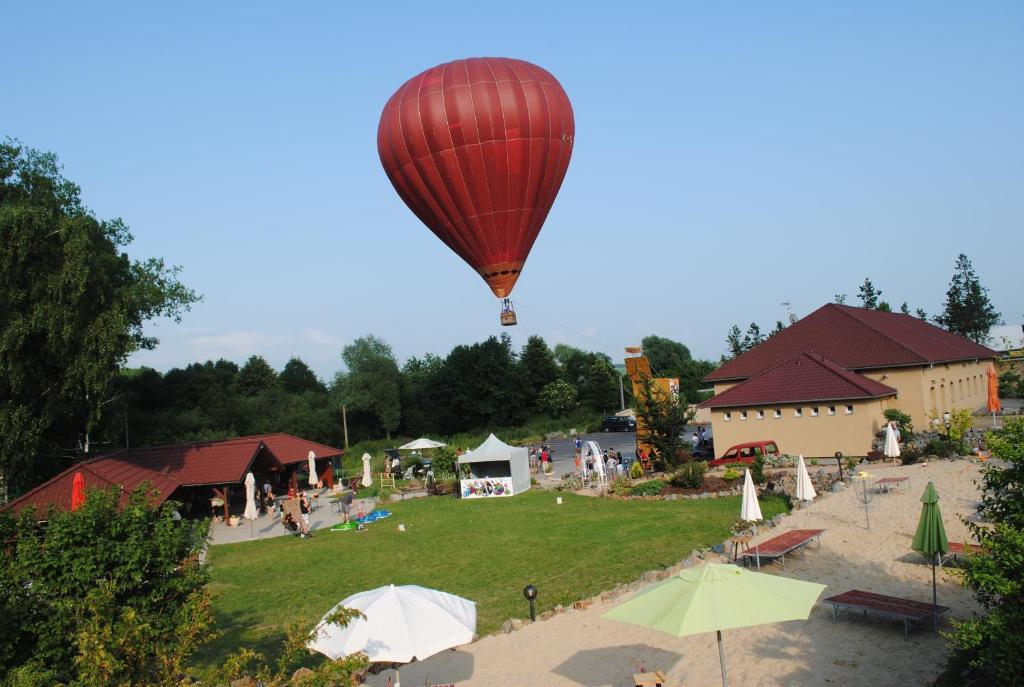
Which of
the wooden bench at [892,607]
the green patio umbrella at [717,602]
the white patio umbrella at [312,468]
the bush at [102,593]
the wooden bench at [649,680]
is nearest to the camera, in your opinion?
the bush at [102,593]

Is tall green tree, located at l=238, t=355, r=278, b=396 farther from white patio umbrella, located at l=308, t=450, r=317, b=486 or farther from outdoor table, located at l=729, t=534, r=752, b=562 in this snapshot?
outdoor table, located at l=729, t=534, r=752, b=562

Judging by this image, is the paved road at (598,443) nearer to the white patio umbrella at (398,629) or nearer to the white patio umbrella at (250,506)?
the white patio umbrella at (250,506)

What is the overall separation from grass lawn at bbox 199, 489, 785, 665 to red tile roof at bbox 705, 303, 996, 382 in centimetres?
1639

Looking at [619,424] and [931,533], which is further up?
[619,424]

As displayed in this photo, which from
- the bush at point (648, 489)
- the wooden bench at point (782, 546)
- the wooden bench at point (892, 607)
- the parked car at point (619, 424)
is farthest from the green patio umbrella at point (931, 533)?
the parked car at point (619, 424)

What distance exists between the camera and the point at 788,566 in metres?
15.8

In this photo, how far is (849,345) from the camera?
127 ft

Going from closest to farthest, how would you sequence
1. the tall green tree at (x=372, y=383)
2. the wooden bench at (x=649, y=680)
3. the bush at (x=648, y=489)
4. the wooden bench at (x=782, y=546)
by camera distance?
the wooden bench at (x=649, y=680) → the wooden bench at (x=782, y=546) → the bush at (x=648, y=489) → the tall green tree at (x=372, y=383)

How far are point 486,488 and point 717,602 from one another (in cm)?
2228

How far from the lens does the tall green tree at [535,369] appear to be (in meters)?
76.5

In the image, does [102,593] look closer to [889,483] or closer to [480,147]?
[480,147]

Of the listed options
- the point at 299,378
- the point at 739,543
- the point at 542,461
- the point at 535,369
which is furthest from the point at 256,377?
the point at 739,543

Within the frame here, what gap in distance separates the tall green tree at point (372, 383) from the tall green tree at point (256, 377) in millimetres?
11776

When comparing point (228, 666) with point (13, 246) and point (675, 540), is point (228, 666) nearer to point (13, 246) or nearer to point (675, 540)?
point (675, 540)
